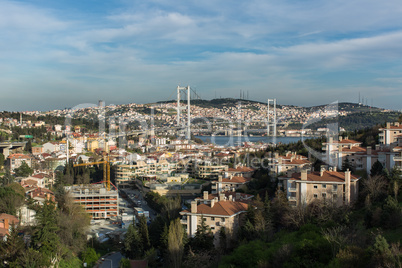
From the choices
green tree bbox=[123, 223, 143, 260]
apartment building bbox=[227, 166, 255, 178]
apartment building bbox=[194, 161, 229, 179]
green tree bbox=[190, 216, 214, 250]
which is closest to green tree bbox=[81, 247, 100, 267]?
green tree bbox=[123, 223, 143, 260]

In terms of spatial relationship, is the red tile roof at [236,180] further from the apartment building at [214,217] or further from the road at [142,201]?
the apartment building at [214,217]

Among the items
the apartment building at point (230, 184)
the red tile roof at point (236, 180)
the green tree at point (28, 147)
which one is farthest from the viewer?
the green tree at point (28, 147)

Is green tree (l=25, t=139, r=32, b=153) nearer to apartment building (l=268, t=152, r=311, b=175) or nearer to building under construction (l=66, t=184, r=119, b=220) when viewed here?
building under construction (l=66, t=184, r=119, b=220)

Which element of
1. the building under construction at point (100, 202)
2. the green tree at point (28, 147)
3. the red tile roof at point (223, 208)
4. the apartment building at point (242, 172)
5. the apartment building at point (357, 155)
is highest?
the apartment building at point (357, 155)

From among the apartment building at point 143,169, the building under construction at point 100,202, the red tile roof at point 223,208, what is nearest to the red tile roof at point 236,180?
the building under construction at point 100,202

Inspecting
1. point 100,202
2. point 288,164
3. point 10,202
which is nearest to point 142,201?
point 100,202
